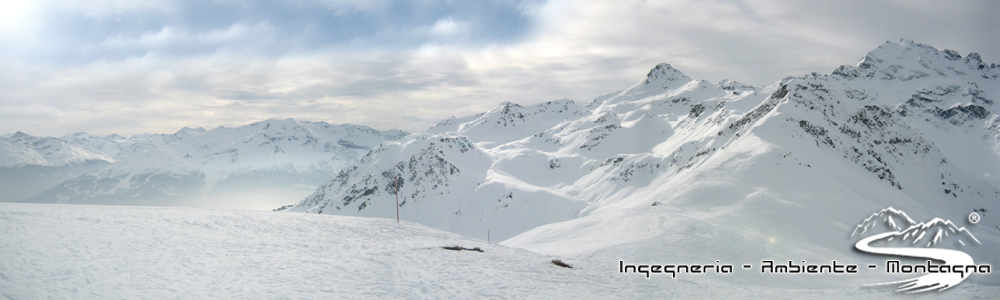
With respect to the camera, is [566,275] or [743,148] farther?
[743,148]

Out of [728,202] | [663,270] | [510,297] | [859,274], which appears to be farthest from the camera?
[728,202]

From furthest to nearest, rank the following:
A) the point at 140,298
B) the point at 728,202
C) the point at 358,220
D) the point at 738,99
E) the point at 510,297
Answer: the point at 738,99 → the point at 728,202 → the point at 358,220 → the point at 510,297 → the point at 140,298

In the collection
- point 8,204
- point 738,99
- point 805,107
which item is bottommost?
point 8,204

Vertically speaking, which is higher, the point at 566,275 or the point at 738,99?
the point at 738,99

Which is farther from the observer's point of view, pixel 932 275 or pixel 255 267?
pixel 932 275

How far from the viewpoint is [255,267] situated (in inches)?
497

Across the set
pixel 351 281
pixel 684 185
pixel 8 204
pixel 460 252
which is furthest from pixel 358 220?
pixel 684 185

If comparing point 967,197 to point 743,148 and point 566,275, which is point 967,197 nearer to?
point 743,148

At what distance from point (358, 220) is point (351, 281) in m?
11.2

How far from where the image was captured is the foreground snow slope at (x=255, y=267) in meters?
10.4

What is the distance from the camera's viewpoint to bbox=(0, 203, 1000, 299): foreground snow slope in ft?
34.1

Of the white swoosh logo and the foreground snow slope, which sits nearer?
the foreground snow slope

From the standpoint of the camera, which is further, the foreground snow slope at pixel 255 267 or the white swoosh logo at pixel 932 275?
the white swoosh logo at pixel 932 275

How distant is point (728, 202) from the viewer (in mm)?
49688
